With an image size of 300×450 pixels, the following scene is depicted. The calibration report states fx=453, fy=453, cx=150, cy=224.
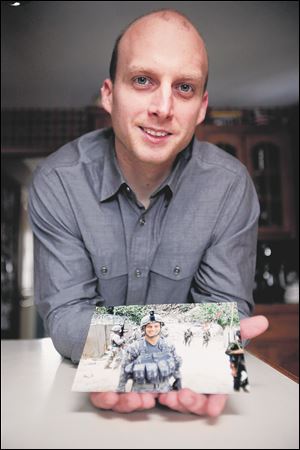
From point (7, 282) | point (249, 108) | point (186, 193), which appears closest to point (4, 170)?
point (7, 282)

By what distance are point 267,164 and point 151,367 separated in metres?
2.91

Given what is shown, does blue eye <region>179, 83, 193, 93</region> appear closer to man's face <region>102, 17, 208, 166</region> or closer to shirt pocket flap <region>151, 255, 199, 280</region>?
man's face <region>102, 17, 208, 166</region>

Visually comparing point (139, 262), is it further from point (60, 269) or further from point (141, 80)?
point (141, 80)

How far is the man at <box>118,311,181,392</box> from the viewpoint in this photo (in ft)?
1.27

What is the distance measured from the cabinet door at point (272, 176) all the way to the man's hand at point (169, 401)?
9.07ft

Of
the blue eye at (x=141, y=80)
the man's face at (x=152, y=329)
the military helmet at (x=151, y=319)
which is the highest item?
the blue eye at (x=141, y=80)

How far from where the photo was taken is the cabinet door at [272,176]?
3.07 meters

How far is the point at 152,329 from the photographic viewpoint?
1.42ft

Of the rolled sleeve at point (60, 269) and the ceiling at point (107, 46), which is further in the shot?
the ceiling at point (107, 46)

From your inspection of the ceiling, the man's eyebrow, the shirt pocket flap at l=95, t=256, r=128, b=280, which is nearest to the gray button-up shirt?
the shirt pocket flap at l=95, t=256, r=128, b=280

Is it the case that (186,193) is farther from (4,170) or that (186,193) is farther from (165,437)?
(4,170)

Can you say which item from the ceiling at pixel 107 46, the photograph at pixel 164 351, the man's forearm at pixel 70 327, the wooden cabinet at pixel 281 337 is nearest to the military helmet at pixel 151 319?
the photograph at pixel 164 351

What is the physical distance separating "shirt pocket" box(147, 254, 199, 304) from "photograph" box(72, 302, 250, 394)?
1.23ft

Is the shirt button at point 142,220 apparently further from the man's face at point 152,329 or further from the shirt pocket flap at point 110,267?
the man's face at point 152,329
